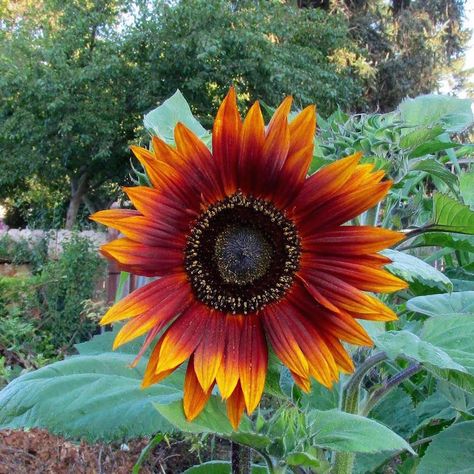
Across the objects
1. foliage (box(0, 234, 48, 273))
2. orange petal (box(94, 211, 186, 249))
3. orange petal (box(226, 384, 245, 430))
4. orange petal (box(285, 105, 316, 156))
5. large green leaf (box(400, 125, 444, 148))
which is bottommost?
orange petal (box(226, 384, 245, 430))

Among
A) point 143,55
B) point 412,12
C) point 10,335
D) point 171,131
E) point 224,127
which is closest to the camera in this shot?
point 224,127

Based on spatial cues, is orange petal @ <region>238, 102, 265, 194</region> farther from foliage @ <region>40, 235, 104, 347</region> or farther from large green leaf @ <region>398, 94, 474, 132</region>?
foliage @ <region>40, 235, 104, 347</region>

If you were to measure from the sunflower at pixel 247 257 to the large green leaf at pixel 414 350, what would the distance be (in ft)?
0.09

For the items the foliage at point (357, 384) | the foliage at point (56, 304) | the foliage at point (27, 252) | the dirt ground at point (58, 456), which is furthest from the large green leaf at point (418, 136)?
the foliage at point (27, 252)

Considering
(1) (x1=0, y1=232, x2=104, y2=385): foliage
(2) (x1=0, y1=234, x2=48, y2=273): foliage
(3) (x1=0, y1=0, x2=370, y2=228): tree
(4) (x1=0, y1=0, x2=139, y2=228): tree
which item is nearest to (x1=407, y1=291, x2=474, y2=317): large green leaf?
(1) (x1=0, y1=232, x2=104, y2=385): foliage

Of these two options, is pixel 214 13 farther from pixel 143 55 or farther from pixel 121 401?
pixel 121 401

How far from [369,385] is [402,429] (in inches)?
5.4

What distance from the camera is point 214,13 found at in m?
8.30

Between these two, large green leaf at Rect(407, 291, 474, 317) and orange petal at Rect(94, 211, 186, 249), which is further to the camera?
large green leaf at Rect(407, 291, 474, 317)

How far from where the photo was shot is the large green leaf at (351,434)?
39 centimetres

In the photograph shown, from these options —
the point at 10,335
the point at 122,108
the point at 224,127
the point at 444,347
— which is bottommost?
the point at 10,335

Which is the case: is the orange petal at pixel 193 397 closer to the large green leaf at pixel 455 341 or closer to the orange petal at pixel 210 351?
the orange petal at pixel 210 351

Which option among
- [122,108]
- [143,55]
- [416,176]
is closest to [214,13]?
[143,55]

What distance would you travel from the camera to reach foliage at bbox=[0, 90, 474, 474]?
1.37 ft
